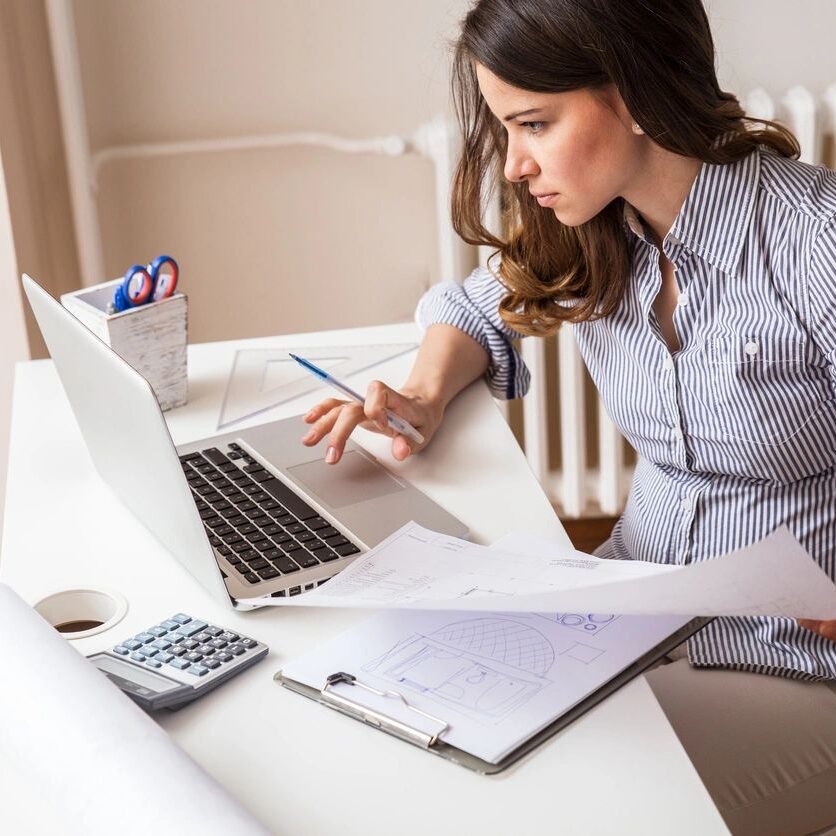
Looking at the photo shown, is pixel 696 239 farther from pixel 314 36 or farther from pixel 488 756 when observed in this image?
pixel 314 36

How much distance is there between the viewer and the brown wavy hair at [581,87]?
932mm

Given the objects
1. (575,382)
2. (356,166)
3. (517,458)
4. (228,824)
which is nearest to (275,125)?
(356,166)

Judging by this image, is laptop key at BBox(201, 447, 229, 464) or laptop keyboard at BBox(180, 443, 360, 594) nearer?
laptop keyboard at BBox(180, 443, 360, 594)

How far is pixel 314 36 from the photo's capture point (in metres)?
1.93

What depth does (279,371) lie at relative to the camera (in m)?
1.35

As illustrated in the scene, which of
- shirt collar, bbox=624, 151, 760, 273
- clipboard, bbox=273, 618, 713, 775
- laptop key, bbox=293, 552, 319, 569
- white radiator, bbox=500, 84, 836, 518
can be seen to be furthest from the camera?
white radiator, bbox=500, 84, 836, 518

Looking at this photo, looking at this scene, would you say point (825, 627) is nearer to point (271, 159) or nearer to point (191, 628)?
point (191, 628)

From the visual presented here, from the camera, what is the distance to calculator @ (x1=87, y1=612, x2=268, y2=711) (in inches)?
28.1

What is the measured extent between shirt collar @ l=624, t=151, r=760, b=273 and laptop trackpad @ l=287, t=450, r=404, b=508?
35cm

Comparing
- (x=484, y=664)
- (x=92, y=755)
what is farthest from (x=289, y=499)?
(x=92, y=755)

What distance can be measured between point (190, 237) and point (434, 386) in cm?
99

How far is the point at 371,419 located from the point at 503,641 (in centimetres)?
38

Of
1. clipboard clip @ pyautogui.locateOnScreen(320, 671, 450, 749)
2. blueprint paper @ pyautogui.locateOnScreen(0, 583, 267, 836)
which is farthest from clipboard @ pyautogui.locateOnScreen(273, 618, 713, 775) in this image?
blueprint paper @ pyautogui.locateOnScreen(0, 583, 267, 836)

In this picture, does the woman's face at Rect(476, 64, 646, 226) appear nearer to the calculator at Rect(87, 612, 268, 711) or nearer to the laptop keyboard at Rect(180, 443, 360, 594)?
the laptop keyboard at Rect(180, 443, 360, 594)
